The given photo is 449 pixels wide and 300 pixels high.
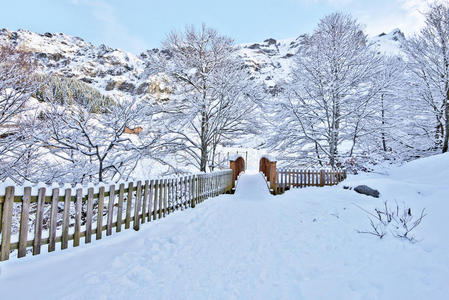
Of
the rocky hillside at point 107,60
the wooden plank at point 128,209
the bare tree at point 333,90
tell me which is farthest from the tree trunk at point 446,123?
the rocky hillside at point 107,60

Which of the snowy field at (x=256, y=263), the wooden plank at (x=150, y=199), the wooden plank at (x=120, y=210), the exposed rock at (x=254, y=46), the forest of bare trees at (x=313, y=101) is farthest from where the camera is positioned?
the exposed rock at (x=254, y=46)

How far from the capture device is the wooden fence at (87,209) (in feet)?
9.61

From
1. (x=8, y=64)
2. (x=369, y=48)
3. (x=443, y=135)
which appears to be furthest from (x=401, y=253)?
(x=443, y=135)

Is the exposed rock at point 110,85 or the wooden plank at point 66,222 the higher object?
the exposed rock at point 110,85

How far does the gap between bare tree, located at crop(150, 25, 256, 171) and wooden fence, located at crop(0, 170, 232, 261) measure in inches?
163

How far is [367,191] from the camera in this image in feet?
20.6

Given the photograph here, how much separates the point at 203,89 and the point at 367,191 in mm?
8954

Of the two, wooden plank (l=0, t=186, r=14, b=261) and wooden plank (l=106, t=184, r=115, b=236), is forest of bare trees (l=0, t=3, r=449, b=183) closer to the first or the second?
wooden plank (l=106, t=184, r=115, b=236)

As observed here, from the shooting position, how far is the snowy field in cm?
237

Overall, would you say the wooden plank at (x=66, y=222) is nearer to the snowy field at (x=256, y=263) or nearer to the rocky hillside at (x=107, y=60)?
the snowy field at (x=256, y=263)

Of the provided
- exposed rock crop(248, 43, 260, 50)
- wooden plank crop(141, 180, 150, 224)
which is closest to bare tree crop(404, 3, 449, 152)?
wooden plank crop(141, 180, 150, 224)

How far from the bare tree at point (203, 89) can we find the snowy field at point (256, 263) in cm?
708

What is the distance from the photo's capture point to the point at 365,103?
10781mm

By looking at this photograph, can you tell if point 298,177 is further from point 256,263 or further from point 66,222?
point 66,222
